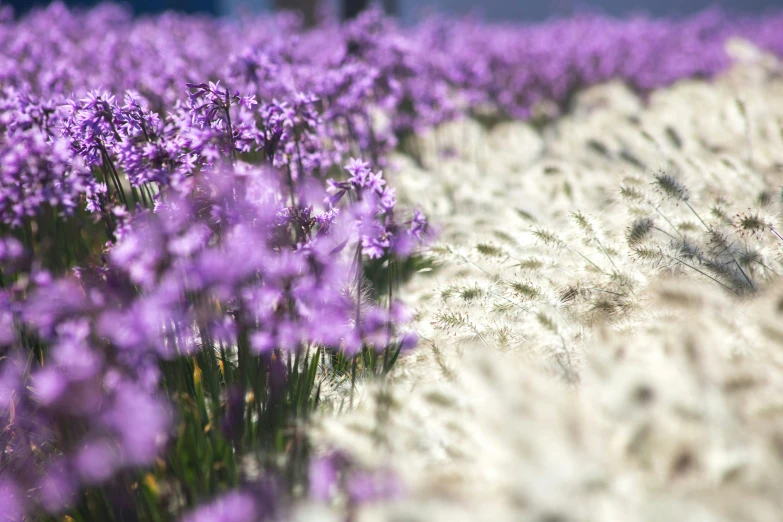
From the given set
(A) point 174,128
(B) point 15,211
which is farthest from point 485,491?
(B) point 15,211

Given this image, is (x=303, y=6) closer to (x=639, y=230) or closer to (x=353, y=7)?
(x=353, y=7)

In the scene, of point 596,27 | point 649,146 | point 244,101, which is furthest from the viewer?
point 596,27

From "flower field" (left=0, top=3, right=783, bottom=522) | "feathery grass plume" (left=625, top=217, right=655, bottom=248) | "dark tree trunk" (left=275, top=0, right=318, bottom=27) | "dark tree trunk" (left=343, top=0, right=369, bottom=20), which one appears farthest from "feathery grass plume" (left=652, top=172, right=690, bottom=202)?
"dark tree trunk" (left=275, top=0, right=318, bottom=27)

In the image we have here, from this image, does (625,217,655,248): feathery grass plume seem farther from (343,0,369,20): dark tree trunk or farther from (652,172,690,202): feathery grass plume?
(343,0,369,20): dark tree trunk

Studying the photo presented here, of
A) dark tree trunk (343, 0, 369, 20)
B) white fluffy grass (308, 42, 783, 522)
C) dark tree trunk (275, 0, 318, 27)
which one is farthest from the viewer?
dark tree trunk (275, 0, 318, 27)

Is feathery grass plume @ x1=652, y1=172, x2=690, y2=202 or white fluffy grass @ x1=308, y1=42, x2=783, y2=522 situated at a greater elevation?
feathery grass plume @ x1=652, y1=172, x2=690, y2=202

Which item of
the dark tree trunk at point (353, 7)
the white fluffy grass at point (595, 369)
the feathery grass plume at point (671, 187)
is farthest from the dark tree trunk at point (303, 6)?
the feathery grass plume at point (671, 187)

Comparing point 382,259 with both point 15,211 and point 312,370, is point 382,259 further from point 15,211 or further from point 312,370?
point 15,211
